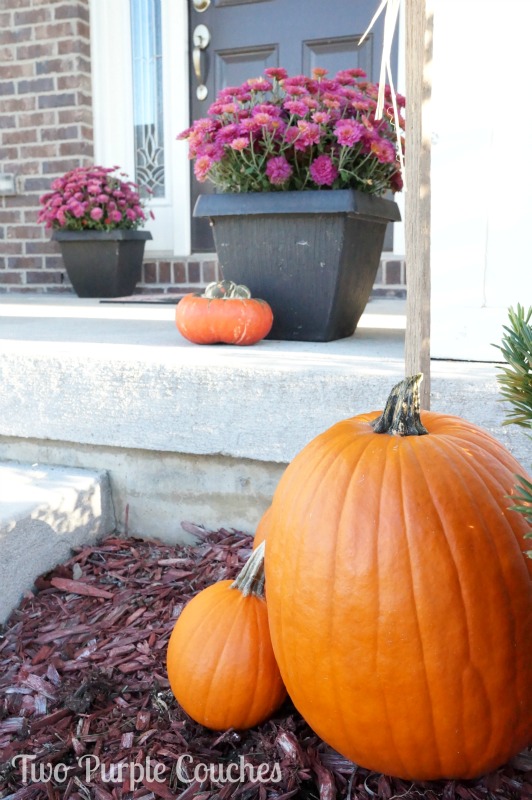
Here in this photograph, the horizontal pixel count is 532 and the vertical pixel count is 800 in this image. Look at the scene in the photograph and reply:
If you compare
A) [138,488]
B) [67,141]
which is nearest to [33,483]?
[138,488]

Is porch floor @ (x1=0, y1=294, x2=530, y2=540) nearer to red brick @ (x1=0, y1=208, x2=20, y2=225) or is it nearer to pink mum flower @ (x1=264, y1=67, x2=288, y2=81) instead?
pink mum flower @ (x1=264, y1=67, x2=288, y2=81)

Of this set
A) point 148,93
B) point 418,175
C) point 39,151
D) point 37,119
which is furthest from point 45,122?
point 418,175

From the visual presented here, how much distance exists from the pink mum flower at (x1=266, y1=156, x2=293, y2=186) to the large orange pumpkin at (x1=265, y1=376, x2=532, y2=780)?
4.03 feet

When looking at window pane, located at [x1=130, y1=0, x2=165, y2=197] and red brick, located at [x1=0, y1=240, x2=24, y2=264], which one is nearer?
window pane, located at [x1=130, y1=0, x2=165, y2=197]

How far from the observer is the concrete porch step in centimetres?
150

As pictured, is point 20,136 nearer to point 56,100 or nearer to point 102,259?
point 56,100

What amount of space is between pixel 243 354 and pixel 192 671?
0.86 m

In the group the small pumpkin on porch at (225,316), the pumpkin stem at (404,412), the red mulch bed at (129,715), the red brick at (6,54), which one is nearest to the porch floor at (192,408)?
the small pumpkin on porch at (225,316)

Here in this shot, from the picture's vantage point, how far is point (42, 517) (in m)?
1.58

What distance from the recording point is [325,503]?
88 cm

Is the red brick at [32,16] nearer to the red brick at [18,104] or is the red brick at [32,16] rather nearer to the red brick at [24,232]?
the red brick at [18,104]

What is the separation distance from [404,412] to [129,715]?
69 cm

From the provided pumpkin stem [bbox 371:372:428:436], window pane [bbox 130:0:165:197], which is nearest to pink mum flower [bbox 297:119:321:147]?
pumpkin stem [bbox 371:372:428:436]

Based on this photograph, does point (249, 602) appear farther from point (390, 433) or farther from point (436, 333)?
point (436, 333)
